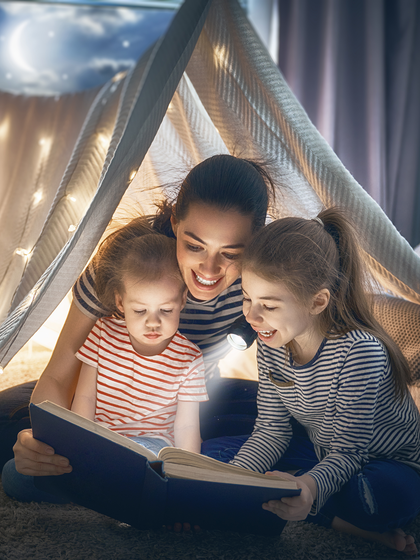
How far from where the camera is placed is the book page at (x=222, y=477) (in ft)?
2.32

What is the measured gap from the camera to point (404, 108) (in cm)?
259

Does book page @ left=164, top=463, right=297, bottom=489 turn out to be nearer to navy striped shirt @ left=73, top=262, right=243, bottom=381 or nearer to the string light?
navy striped shirt @ left=73, top=262, right=243, bottom=381

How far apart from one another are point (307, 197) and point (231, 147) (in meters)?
0.22

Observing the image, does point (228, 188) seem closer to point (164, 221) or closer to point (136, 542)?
point (164, 221)

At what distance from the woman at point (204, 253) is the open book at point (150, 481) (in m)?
0.13

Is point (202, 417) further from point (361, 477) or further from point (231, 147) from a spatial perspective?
point (231, 147)

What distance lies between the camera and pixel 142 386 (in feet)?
3.35

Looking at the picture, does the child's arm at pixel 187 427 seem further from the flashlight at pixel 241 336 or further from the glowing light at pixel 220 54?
the glowing light at pixel 220 54

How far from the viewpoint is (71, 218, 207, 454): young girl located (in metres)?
0.98

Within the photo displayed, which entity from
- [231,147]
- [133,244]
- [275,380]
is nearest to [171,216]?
[133,244]

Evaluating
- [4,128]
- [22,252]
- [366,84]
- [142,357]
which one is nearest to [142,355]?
[142,357]

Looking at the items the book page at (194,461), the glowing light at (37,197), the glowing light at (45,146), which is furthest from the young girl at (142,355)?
the glowing light at (45,146)

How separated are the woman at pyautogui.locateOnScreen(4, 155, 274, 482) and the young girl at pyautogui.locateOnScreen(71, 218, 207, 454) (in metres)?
0.04

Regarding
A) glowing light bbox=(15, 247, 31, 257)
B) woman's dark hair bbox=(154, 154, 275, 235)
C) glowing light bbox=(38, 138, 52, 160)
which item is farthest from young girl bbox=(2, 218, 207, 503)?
glowing light bbox=(38, 138, 52, 160)
